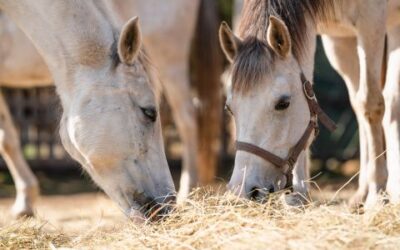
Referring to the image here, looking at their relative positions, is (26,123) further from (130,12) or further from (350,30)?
(350,30)

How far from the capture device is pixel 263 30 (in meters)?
4.30

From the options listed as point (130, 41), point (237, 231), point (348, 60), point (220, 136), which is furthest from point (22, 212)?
point (220, 136)

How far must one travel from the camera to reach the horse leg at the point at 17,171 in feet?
19.7

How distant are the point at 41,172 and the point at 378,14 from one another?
18.6 ft

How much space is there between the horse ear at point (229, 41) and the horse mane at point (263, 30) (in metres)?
0.04

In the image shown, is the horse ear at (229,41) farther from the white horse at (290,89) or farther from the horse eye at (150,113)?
the horse eye at (150,113)

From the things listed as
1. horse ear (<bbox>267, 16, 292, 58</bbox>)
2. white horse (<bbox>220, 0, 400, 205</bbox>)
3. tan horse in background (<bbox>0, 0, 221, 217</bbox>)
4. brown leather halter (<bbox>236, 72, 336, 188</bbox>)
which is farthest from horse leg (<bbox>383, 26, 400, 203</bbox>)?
tan horse in background (<bbox>0, 0, 221, 217</bbox>)

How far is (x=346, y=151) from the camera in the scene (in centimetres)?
947

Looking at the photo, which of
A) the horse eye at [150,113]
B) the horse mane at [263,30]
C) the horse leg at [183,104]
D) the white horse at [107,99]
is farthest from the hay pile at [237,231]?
the horse leg at [183,104]

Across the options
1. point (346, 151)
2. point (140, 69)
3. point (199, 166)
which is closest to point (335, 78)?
point (346, 151)

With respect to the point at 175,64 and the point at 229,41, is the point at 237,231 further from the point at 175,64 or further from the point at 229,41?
the point at 175,64

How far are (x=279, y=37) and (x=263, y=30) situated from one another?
11cm

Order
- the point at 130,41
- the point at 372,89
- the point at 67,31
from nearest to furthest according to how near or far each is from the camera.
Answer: the point at 130,41, the point at 67,31, the point at 372,89

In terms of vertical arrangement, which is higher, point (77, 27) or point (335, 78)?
point (77, 27)
